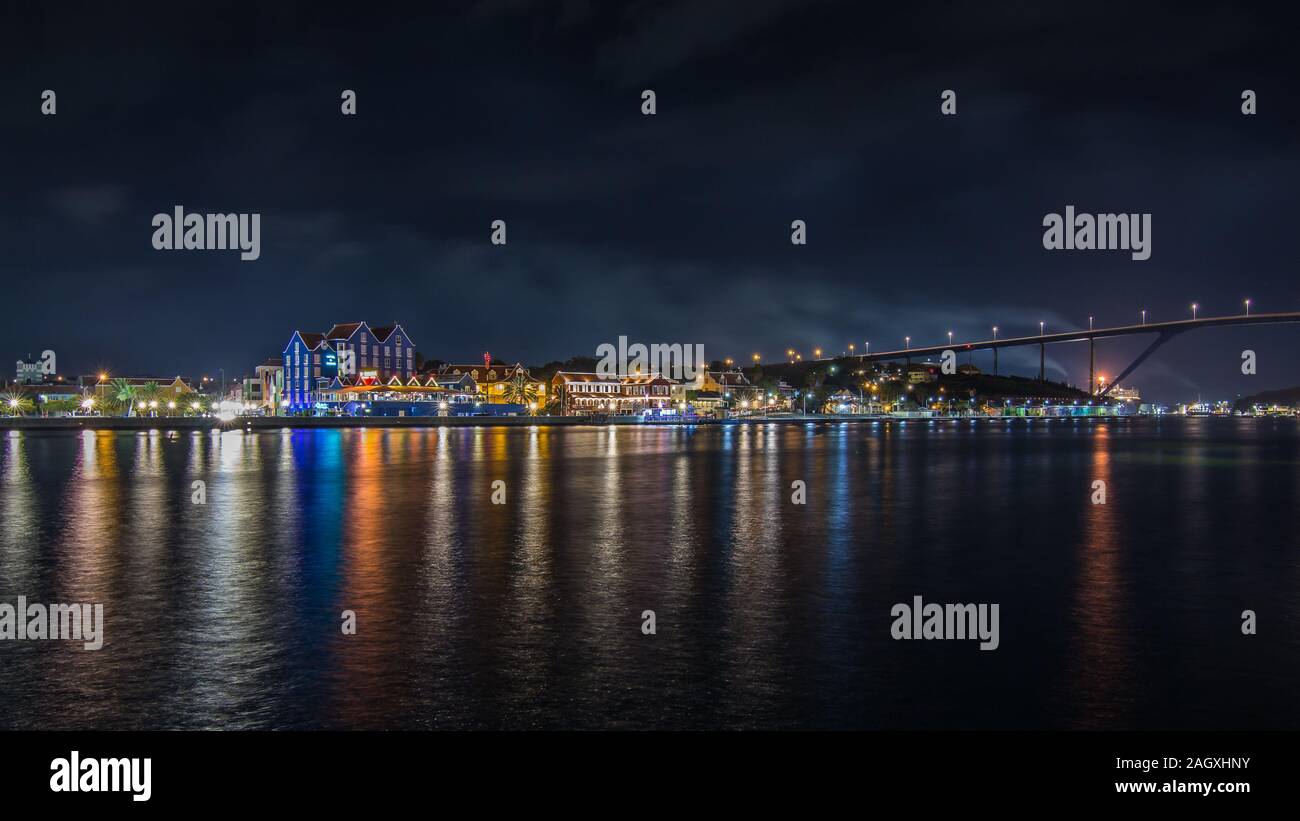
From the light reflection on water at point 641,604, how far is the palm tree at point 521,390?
134m

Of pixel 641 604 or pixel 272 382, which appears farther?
pixel 272 382

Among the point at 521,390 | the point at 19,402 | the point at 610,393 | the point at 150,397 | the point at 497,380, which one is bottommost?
the point at 19,402

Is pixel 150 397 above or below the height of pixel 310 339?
below

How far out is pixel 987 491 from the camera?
38.2m

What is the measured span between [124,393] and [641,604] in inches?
6625

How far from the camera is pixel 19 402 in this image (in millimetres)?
153750

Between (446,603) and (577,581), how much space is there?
2983 millimetres

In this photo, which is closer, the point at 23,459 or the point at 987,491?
the point at 987,491

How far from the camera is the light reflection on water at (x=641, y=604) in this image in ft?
34.9

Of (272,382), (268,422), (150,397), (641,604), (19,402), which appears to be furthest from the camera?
(272,382)

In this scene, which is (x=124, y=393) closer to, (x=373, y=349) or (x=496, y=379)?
(x=373, y=349)

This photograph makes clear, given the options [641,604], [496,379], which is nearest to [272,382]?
[496,379]
